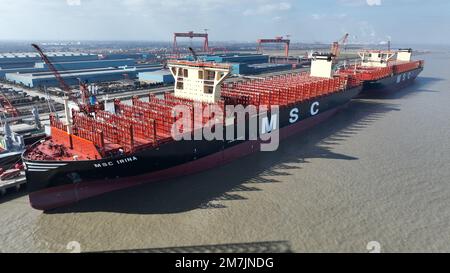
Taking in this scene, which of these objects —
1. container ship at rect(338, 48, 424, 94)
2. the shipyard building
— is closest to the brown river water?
container ship at rect(338, 48, 424, 94)

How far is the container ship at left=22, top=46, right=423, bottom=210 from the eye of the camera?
16.5m

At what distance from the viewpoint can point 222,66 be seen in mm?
22859

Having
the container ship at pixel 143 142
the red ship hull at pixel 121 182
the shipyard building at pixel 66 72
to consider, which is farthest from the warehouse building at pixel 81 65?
the red ship hull at pixel 121 182

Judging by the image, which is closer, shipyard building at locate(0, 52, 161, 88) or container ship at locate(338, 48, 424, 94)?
container ship at locate(338, 48, 424, 94)

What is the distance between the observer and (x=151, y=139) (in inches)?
749

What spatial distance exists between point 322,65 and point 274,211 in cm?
3021

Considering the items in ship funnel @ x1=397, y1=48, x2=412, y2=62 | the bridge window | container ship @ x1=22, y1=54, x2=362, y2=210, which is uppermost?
ship funnel @ x1=397, y1=48, x2=412, y2=62

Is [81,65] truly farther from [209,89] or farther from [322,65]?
[209,89]

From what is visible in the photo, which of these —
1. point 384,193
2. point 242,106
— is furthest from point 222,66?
point 384,193

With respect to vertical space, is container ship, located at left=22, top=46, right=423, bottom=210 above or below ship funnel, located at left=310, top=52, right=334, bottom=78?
below

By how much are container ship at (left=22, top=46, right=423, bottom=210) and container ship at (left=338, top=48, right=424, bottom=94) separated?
20.2 m

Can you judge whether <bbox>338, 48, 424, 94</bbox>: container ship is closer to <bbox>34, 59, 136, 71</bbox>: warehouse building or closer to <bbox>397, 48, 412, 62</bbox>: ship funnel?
<bbox>397, 48, 412, 62</bbox>: ship funnel
